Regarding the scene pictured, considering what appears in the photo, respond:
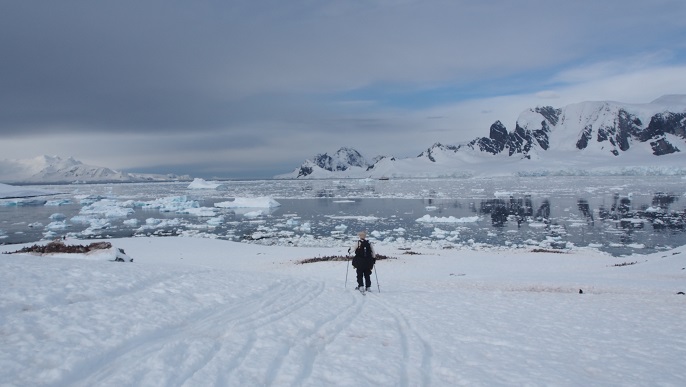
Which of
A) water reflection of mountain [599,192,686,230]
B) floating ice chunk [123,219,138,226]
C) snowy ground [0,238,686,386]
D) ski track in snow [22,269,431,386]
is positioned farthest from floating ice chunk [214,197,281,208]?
ski track in snow [22,269,431,386]

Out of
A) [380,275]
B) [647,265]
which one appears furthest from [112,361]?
[647,265]

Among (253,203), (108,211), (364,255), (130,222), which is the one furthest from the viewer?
(253,203)

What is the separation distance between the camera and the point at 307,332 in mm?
7699

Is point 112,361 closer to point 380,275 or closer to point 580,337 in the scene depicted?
point 580,337

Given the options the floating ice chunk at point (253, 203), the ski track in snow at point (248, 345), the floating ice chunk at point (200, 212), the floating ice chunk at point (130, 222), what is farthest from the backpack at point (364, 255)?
the floating ice chunk at point (253, 203)

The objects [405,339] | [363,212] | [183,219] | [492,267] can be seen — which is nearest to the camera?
[405,339]

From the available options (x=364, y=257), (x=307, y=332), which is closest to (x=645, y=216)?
(x=364, y=257)

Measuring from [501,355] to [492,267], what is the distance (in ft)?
49.9

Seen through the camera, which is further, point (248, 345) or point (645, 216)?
point (645, 216)

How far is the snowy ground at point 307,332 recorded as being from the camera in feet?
18.6

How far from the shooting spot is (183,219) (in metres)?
51.6

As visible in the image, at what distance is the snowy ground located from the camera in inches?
223

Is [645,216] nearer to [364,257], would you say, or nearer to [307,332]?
[364,257]

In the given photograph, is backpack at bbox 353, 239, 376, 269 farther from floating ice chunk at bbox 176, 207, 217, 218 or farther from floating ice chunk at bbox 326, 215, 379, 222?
floating ice chunk at bbox 176, 207, 217, 218
